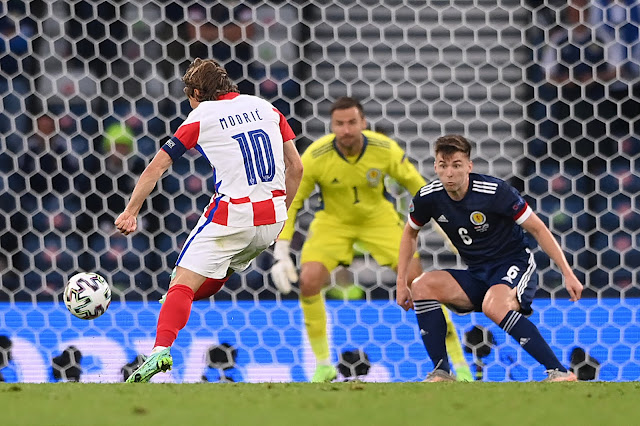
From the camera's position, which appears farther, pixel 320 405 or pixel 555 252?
pixel 555 252

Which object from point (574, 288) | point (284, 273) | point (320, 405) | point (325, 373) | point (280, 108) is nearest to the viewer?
point (320, 405)

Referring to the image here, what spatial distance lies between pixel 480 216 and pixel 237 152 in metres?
1.05

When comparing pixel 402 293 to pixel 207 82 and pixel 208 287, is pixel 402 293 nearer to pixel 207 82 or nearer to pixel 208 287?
pixel 208 287

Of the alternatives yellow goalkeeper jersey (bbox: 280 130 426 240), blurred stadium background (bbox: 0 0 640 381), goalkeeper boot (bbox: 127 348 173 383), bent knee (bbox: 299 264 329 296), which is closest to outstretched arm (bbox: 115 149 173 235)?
goalkeeper boot (bbox: 127 348 173 383)

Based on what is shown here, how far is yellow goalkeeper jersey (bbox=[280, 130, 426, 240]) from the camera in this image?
496 centimetres

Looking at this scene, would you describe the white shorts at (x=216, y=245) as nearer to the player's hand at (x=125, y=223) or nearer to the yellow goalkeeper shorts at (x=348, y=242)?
the player's hand at (x=125, y=223)

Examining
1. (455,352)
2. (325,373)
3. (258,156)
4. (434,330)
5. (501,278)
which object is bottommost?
(325,373)

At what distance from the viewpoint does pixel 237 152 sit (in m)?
3.73

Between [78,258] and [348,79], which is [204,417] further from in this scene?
[348,79]

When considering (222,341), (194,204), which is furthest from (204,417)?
(194,204)

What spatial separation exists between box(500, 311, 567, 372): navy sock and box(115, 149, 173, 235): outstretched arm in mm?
1466

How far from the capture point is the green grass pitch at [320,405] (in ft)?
7.77

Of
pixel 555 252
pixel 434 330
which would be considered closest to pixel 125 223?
pixel 434 330

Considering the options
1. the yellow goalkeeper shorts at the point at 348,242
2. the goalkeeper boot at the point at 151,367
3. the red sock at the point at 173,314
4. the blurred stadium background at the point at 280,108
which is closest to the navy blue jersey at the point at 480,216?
the yellow goalkeeper shorts at the point at 348,242
